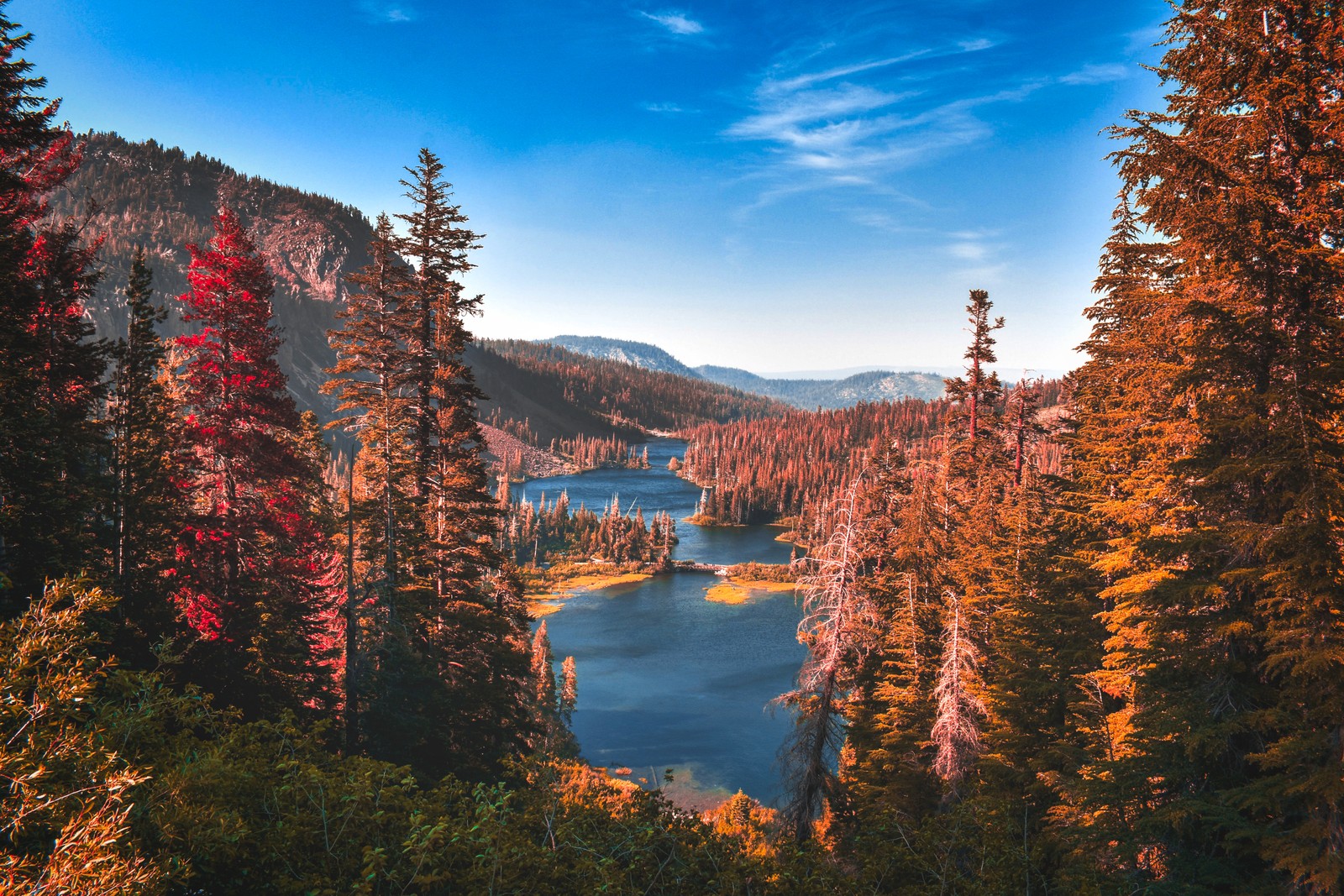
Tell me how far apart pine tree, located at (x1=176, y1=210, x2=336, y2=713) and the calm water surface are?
55.0ft

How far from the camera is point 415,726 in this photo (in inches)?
686

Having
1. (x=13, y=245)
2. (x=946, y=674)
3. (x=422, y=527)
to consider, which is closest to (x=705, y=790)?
(x=946, y=674)

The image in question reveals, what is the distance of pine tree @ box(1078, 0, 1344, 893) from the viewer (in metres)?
8.95

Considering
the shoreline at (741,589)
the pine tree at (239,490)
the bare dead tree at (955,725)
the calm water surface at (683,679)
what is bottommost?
the calm water surface at (683,679)

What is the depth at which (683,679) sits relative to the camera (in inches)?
2493

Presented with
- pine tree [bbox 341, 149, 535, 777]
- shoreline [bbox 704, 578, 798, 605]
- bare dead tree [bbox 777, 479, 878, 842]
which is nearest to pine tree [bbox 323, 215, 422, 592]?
pine tree [bbox 341, 149, 535, 777]

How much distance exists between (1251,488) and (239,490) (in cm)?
2602

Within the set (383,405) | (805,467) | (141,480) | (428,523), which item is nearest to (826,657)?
(428,523)

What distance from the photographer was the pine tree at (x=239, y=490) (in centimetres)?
1789

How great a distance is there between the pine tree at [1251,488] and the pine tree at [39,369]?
2185cm

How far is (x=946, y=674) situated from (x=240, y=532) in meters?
22.3

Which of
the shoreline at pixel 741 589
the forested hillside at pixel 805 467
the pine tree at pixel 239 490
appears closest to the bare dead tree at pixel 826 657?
the pine tree at pixel 239 490

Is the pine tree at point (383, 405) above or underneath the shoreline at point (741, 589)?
above

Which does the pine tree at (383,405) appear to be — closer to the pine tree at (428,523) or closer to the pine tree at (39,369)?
the pine tree at (428,523)
